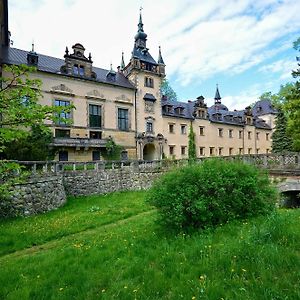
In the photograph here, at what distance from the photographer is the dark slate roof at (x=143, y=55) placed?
35.3 m

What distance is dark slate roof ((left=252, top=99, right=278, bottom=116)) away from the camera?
5256 centimetres

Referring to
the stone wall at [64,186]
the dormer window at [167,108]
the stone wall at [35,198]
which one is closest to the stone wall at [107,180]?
the stone wall at [64,186]

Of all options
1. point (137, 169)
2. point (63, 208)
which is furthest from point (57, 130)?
point (63, 208)

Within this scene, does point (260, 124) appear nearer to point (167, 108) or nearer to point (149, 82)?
point (167, 108)

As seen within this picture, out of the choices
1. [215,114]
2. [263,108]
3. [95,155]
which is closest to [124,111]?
[95,155]

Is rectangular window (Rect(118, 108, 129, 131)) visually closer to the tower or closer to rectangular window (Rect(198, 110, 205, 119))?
the tower

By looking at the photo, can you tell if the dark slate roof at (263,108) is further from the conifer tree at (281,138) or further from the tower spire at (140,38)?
the tower spire at (140,38)

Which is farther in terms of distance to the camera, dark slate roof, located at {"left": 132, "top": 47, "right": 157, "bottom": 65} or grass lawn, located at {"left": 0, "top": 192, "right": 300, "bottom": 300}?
dark slate roof, located at {"left": 132, "top": 47, "right": 157, "bottom": 65}

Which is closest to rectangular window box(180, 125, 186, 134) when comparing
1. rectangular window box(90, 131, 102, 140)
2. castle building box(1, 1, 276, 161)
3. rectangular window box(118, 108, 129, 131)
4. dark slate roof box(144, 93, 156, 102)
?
castle building box(1, 1, 276, 161)

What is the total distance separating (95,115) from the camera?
103 feet

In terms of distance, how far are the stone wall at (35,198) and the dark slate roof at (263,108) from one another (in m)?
46.6

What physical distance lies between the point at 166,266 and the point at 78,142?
→ 2475 cm

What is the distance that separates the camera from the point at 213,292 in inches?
158

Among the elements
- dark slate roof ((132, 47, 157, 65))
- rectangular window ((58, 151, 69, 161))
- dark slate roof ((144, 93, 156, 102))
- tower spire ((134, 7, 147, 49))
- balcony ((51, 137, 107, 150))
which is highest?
tower spire ((134, 7, 147, 49))
